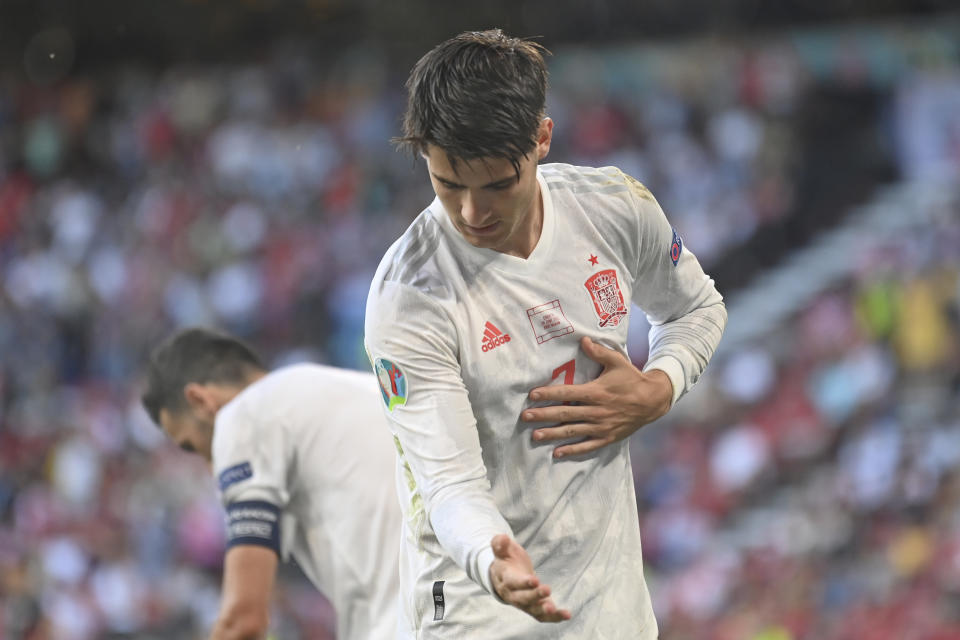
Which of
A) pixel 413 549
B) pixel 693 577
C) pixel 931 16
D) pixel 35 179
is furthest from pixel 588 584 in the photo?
pixel 35 179

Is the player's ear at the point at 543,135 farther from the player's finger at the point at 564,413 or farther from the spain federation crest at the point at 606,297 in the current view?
the player's finger at the point at 564,413

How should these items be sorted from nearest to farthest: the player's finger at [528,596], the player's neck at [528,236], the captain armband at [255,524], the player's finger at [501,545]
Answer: the player's finger at [528,596] → the player's finger at [501,545] → the player's neck at [528,236] → the captain armband at [255,524]

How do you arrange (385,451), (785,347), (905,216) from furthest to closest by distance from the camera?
(905,216)
(785,347)
(385,451)

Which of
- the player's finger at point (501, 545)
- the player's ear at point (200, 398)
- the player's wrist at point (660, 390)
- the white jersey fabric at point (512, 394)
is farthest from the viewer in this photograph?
the player's ear at point (200, 398)

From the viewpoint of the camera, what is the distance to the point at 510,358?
2.53 m

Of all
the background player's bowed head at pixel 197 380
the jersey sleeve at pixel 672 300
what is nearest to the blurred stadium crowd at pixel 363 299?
the background player's bowed head at pixel 197 380

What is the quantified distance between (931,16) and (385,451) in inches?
411

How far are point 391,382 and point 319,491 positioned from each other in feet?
4.60

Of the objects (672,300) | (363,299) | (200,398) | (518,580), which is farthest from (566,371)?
(363,299)

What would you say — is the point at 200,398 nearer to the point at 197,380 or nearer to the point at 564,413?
the point at 197,380

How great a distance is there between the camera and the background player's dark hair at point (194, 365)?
13.8ft

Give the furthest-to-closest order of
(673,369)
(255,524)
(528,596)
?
1. (255,524)
2. (673,369)
3. (528,596)

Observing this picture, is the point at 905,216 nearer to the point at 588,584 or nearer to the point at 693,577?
the point at 693,577

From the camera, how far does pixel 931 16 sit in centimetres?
1258
